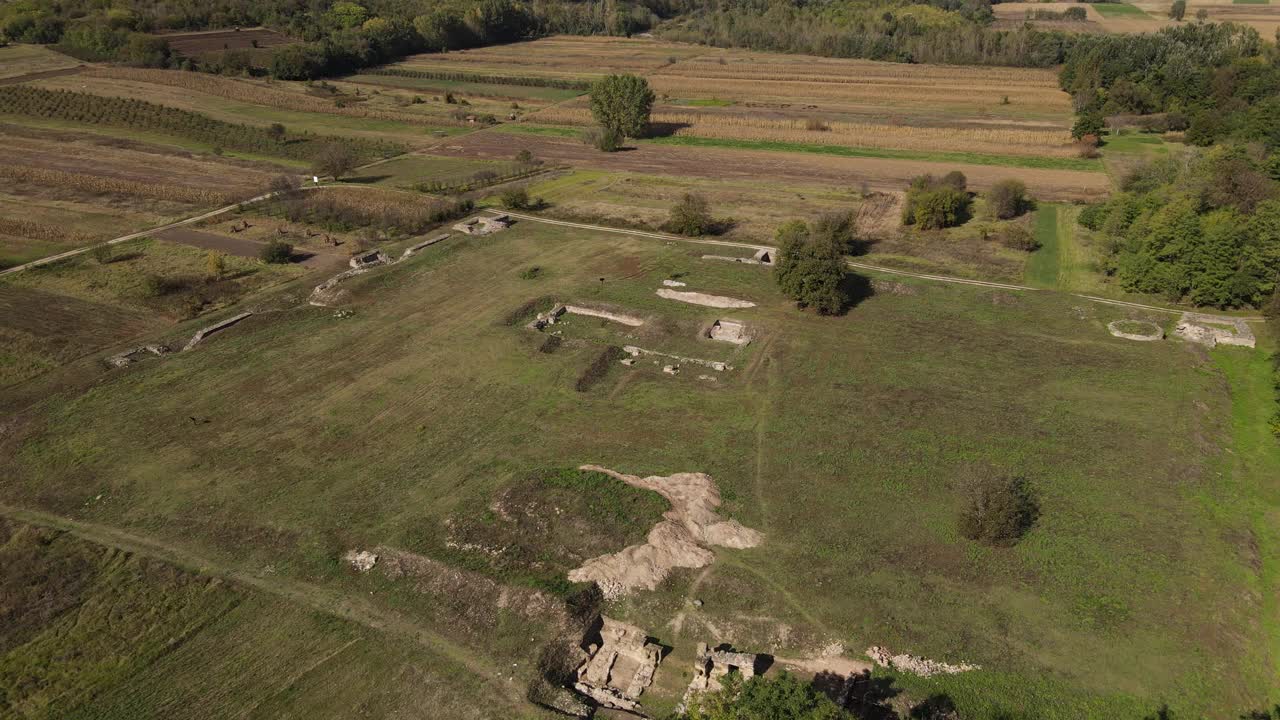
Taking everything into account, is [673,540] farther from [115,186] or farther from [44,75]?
[44,75]

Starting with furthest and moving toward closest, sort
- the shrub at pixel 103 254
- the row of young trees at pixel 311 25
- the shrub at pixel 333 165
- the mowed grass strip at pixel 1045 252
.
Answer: the row of young trees at pixel 311 25
the shrub at pixel 333 165
the shrub at pixel 103 254
the mowed grass strip at pixel 1045 252

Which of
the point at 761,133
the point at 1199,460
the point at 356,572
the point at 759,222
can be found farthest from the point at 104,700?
the point at 761,133

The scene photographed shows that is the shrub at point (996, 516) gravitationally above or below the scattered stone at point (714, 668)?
above

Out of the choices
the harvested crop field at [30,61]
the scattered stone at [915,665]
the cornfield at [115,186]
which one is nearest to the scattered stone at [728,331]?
the scattered stone at [915,665]

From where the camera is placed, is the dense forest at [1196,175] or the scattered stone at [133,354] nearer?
the scattered stone at [133,354]

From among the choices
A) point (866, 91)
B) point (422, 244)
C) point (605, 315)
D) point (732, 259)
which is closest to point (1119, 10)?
point (866, 91)

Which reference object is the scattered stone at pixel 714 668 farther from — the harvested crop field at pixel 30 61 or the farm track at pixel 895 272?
the harvested crop field at pixel 30 61
